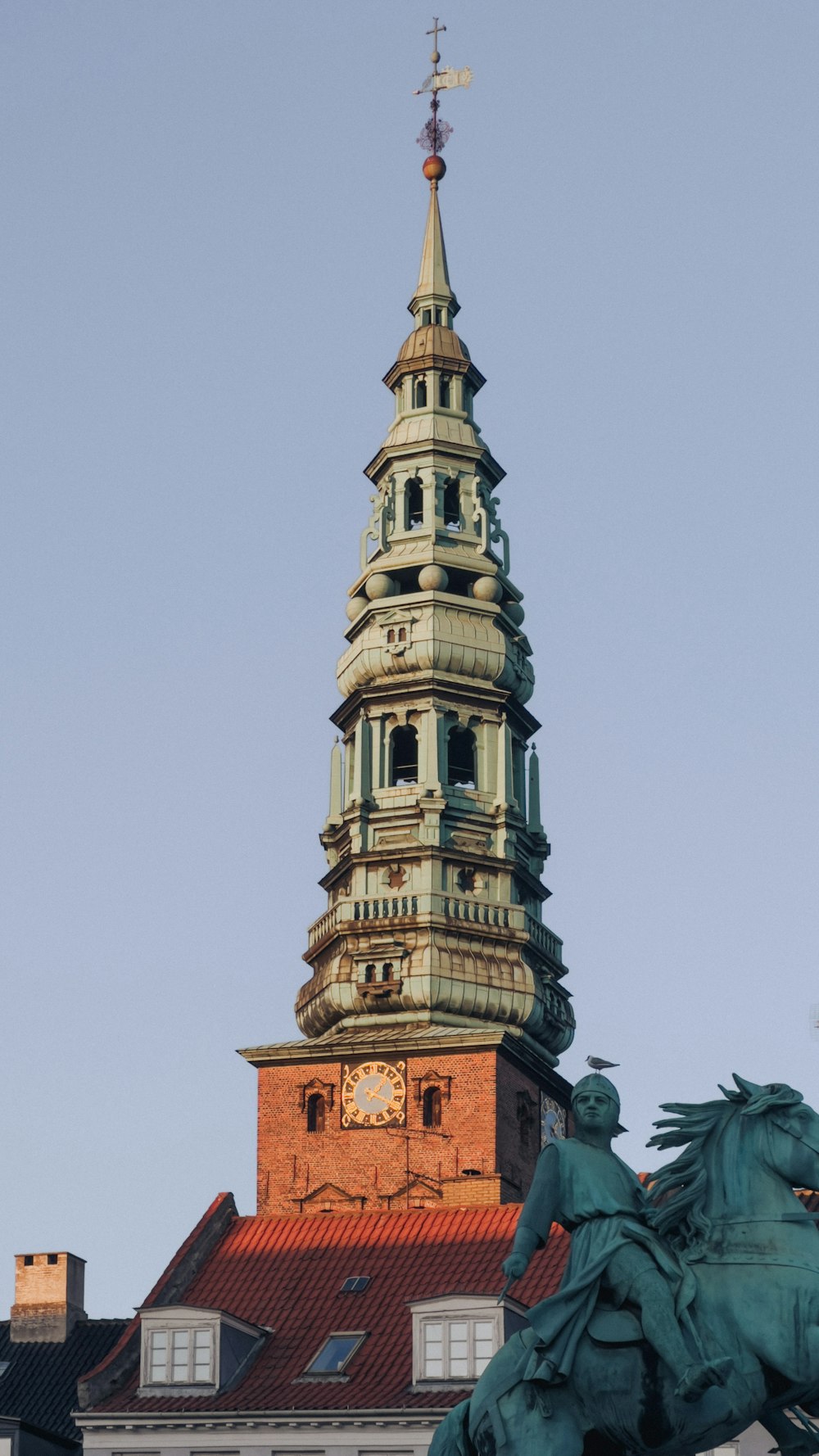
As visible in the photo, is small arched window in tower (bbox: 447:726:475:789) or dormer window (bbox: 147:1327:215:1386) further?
small arched window in tower (bbox: 447:726:475:789)

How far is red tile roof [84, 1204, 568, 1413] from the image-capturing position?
2151 inches

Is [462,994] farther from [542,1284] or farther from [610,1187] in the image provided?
[610,1187]

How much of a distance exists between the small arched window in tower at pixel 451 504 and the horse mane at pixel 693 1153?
61813 millimetres

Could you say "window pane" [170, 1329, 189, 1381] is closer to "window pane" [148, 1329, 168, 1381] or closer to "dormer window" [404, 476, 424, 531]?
"window pane" [148, 1329, 168, 1381]

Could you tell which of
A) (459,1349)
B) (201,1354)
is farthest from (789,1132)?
(201,1354)

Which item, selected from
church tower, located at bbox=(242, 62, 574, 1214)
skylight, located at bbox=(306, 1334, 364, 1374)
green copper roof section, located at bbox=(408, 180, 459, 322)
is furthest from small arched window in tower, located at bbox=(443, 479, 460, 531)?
skylight, located at bbox=(306, 1334, 364, 1374)

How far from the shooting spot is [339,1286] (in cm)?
5897

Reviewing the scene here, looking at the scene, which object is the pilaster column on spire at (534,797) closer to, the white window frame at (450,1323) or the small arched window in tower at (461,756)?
the small arched window in tower at (461,756)

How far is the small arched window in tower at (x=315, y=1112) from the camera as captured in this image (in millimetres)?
75312

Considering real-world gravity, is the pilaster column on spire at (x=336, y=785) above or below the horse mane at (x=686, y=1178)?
above

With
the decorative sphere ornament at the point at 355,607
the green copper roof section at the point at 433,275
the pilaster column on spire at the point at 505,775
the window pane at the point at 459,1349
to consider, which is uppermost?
the green copper roof section at the point at 433,275

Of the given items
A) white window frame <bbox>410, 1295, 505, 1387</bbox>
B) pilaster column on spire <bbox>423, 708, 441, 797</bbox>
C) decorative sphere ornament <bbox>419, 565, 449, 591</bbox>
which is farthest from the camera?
decorative sphere ornament <bbox>419, 565, 449, 591</bbox>

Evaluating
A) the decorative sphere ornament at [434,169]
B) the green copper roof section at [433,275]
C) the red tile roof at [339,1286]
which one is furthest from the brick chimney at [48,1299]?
the decorative sphere ornament at [434,169]

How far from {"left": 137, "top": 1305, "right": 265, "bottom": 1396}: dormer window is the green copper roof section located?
134ft
